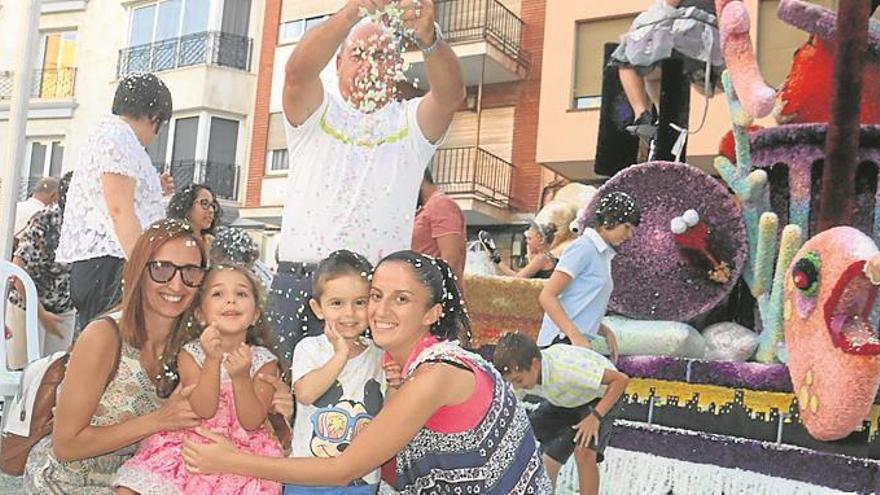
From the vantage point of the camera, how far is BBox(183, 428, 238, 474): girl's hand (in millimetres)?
1977

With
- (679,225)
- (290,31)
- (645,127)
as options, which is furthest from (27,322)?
(290,31)

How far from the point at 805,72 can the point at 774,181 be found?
17.7 inches

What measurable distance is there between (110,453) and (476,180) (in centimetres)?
1103

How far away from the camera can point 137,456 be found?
7.20 feet

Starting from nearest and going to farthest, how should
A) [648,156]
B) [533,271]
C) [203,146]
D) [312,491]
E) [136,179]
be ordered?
[312,491]
[136,179]
[648,156]
[533,271]
[203,146]

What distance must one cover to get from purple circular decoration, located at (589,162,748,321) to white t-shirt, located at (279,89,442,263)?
1.23 m

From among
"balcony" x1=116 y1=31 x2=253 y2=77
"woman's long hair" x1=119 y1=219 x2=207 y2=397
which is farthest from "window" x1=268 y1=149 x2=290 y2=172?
"woman's long hair" x1=119 y1=219 x2=207 y2=397

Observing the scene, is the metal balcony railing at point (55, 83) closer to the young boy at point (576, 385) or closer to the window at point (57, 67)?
the window at point (57, 67)

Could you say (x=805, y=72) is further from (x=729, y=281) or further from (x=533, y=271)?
(x=533, y=271)

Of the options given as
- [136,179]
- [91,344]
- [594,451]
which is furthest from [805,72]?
[91,344]

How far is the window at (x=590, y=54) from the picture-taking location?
12547 millimetres

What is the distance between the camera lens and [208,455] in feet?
6.50

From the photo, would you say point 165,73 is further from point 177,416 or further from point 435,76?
point 177,416

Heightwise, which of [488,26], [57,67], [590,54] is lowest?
[57,67]
